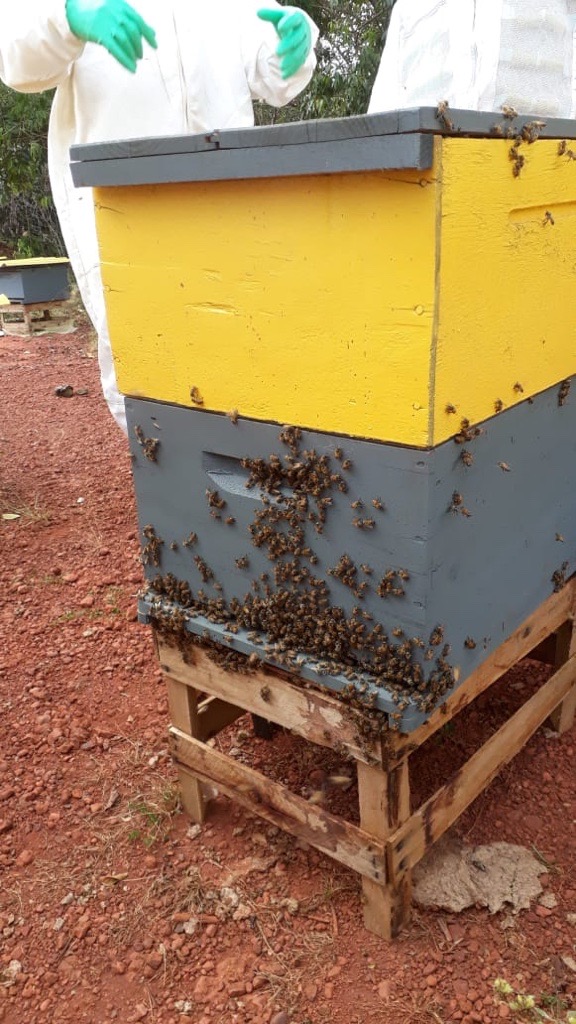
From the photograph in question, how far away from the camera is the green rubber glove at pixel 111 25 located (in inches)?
88.2

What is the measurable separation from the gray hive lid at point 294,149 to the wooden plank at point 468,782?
127 cm

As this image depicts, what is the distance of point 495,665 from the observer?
1857mm

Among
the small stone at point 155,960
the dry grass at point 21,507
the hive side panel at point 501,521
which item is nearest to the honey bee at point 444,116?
the hive side panel at point 501,521

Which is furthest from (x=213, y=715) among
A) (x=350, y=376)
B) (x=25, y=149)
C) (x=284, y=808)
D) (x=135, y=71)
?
→ (x=25, y=149)

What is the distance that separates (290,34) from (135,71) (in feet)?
2.03

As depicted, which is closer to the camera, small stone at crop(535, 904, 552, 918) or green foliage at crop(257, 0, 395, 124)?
small stone at crop(535, 904, 552, 918)

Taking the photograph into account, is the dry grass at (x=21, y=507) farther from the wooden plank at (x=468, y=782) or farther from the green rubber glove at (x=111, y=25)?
the wooden plank at (x=468, y=782)

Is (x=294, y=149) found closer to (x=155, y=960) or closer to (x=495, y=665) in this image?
(x=495, y=665)

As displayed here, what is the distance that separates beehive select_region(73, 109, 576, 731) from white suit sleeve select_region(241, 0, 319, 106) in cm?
156

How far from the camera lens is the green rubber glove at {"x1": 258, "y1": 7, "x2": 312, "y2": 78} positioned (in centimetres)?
270

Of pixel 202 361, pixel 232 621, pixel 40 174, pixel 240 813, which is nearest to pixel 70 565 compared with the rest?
pixel 240 813

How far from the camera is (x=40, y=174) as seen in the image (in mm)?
9844

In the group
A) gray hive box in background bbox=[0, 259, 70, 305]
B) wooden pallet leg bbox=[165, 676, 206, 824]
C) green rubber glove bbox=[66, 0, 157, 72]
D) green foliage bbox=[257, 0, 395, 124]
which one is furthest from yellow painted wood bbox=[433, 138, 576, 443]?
gray hive box in background bbox=[0, 259, 70, 305]

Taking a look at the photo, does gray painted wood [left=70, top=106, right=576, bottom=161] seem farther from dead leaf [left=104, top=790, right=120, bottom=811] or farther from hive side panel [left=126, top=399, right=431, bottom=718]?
dead leaf [left=104, top=790, right=120, bottom=811]
